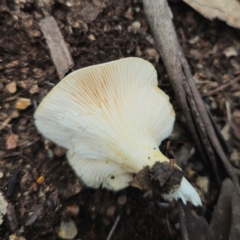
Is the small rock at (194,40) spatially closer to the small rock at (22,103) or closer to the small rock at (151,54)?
the small rock at (151,54)

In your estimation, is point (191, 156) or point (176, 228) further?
point (191, 156)

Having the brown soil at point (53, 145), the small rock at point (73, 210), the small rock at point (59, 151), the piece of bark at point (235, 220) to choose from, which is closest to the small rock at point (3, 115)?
the brown soil at point (53, 145)

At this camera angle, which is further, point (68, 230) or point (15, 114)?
point (15, 114)

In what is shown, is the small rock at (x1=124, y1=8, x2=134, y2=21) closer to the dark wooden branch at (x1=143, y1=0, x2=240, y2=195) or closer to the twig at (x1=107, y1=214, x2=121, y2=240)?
the dark wooden branch at (x1=143, y1=0, x2=240, y2=195)

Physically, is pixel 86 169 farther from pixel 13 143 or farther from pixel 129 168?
pixel 13 143

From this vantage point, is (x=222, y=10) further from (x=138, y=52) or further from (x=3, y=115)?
(x=3, y=115)

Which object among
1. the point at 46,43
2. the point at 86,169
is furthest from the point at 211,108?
the point at 46,43

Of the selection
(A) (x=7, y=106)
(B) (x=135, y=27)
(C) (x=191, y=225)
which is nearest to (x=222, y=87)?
(B) (x=135, y=27)
